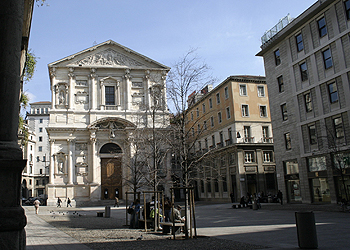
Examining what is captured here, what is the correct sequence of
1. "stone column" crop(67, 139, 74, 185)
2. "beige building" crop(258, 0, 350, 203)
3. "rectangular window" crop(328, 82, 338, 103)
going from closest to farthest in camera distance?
"beige building" crop(258, 0, 350, 203)
"rectangular window" crop(328, 82, 338, 103)
"stone column" crop(67, 139, 74, 185)

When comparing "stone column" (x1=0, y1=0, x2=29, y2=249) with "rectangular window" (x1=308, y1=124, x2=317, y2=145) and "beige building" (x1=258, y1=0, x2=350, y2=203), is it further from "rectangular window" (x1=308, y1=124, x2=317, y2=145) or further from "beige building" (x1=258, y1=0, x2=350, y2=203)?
"rectangular window" (x1=308, y1=124, x2=317, y2=145)

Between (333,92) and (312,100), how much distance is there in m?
2.49

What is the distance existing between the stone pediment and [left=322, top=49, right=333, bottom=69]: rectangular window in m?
28.4

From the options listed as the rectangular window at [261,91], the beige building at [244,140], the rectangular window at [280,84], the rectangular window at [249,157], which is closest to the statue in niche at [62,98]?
the beige building at [244,140]

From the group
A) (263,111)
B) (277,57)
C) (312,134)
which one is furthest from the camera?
(263,111)

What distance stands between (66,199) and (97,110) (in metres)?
13.0

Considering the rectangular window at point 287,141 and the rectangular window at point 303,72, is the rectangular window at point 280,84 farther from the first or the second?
the rectangular window at point 287,141

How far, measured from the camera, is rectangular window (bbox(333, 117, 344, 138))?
2847cm

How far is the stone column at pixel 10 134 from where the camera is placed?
4391 mm

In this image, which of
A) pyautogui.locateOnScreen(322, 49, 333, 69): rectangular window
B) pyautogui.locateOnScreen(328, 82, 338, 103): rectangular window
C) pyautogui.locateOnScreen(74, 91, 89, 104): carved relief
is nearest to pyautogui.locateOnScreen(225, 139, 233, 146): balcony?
pyautogui.locateOnScreen(328, 82, 338, 103): rectangular window

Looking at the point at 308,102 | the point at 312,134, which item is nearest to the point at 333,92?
the point at 308,102

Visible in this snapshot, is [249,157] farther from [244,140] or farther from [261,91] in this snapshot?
[261,91]

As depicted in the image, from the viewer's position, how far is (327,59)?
3005 cm

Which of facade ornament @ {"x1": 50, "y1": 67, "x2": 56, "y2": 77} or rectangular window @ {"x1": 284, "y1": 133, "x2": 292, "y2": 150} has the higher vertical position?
facade ornament @ {"x1": 50, "y1": 67, "x2": 56, "y2": 77}
